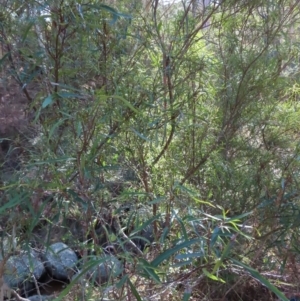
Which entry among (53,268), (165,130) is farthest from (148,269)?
(53,268)

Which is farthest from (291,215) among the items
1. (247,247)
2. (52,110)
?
(52,110)

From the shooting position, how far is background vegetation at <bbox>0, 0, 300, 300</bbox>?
151cm

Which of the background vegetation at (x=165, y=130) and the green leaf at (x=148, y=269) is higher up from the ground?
the background vegetation at (x=165, y=130)

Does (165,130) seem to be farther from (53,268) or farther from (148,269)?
(53,268)

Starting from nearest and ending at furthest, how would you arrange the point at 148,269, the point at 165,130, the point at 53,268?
the point at 148,269 < the point at 165,130 < the point at 53,268

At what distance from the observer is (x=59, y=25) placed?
4.93 feet

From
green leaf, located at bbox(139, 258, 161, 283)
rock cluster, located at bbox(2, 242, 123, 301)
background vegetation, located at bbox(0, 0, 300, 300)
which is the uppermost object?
background vegetation, located at bbox(0, 0, 300, 300)

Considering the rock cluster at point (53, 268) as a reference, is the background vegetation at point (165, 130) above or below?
above

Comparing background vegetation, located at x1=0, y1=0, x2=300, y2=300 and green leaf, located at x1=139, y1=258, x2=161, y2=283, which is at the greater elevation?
background vegetation, located at x1=0, y1=0, x2=300, y2=300

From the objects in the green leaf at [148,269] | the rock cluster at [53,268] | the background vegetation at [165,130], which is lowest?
the rock cluster at [53,268]

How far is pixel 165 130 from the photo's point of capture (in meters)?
1.86

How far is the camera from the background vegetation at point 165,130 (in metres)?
1.51

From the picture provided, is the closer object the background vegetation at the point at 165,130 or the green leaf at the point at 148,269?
the green leaf at the point at 148,269

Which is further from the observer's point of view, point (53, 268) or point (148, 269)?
point (53, 268)
